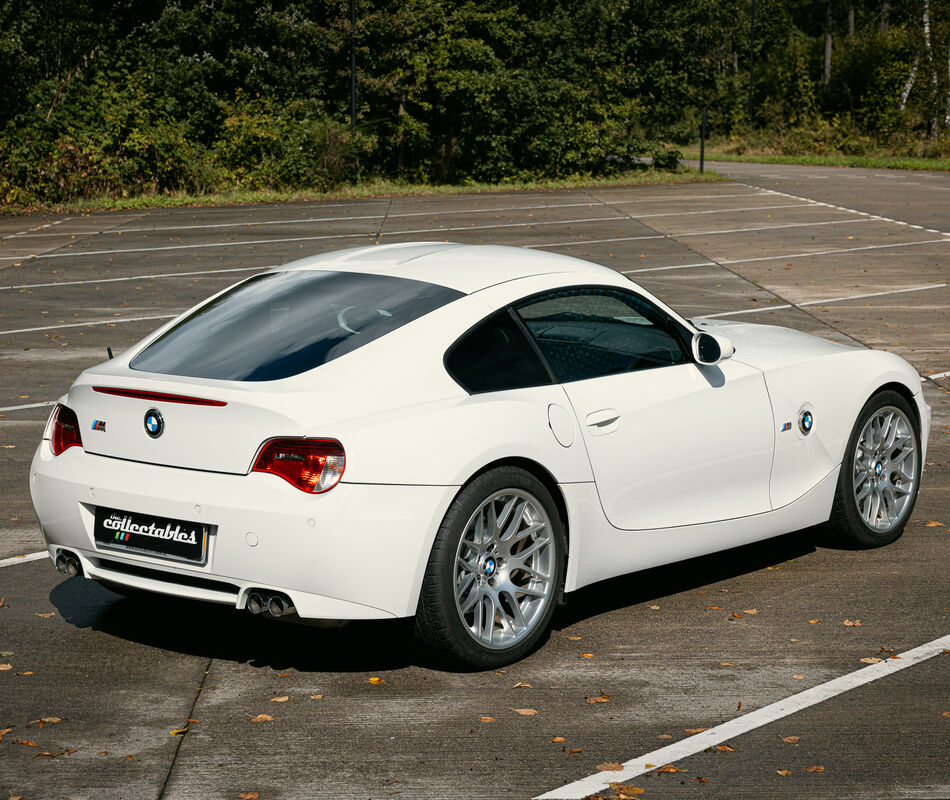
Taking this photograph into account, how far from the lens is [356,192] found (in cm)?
3422

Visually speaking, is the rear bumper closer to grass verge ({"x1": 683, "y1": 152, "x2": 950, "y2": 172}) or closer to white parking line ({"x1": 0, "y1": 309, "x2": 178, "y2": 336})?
white parking line ({"x1": 0, "y1": 309, "x2": 178, "y2": 336})

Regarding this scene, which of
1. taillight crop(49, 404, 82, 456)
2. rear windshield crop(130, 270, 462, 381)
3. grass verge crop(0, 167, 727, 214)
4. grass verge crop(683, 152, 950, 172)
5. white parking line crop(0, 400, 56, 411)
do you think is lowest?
grass verge crop(683, 152, 950, 172)

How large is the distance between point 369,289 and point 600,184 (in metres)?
31.7

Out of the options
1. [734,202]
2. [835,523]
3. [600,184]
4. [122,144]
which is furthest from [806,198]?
[835,523]

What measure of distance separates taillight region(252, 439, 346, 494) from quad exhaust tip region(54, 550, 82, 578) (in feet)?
3.40

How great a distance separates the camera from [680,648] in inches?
213

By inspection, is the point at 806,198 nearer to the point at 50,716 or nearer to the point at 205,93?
the point at 205,93

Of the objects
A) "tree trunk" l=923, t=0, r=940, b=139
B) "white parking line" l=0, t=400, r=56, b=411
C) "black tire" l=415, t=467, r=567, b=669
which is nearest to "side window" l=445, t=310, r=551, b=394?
"black tire" l=415, t=467, r=567, b=669

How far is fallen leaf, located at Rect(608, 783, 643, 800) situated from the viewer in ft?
13.0

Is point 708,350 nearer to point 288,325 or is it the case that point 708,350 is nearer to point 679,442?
point 679,442

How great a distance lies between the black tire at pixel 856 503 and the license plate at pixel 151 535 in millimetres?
3325

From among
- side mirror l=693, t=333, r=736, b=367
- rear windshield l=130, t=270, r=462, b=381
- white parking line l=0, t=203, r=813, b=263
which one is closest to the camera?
rear windshield l=130, t=270, r=462, b=381

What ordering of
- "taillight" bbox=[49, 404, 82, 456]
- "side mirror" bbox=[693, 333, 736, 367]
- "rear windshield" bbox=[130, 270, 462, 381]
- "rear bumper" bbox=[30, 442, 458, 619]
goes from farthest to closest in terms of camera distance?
"side mirror" bbox=[693, 333, 736, 367], "taillight" bbox=[49, 404, 82, 456], "rear windshield" bbox=[130, 270, 462, 381], "rear bumper" bbox=[30, 442, 458, 619]

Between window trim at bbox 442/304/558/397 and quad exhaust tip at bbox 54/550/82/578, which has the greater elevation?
window trim at bbox 442/304/558/397
